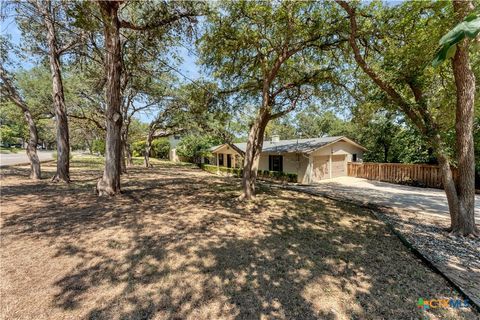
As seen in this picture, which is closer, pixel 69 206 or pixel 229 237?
pixel 229 237

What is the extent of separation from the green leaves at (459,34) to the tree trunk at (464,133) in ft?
15.8

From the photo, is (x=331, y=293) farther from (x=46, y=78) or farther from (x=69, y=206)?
(x=46, y=78)

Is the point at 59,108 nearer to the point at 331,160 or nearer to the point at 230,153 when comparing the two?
the point at 230,153

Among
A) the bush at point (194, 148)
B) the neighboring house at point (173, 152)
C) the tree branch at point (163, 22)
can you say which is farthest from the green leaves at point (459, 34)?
the neighboring house at point (173, 152)

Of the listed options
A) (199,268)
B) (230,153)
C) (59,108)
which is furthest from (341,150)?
(59,108)

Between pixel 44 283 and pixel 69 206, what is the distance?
399cm

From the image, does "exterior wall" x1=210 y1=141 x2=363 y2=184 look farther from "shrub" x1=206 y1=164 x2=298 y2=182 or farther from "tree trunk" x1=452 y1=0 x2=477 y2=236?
"tree trunk" x1=452 y1=0 x2=477 y2=236

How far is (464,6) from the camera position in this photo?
433 cm

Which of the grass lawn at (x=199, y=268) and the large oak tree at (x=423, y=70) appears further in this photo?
the large oak tree at (x=423, y=70)

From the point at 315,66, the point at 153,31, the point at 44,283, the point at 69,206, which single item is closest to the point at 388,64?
the point at 315,66

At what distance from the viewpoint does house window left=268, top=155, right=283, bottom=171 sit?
1759cm

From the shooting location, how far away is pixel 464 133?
4.95 metres

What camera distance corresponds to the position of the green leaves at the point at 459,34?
1169 millimetres

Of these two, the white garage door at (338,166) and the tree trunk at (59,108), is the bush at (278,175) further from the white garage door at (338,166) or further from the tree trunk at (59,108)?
the tree trunk at (59,108)
